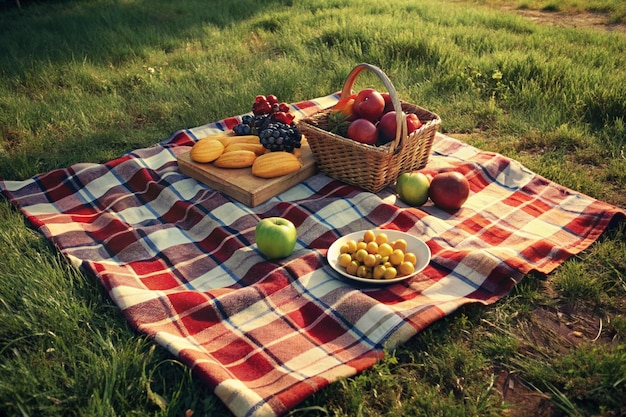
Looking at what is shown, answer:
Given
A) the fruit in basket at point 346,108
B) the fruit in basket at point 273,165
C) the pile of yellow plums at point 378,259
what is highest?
the fruit in basket at point 346,108

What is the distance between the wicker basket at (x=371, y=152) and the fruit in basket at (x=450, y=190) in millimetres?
320

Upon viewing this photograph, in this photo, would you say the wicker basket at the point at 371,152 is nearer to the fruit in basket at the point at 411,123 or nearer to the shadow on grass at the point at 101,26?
the fruit in basket at the point at 411,123

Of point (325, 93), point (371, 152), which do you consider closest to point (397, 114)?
point (371, 152)

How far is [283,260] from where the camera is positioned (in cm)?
313

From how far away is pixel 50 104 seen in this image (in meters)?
5.20

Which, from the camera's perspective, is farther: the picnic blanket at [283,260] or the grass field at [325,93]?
the picnic blanket at [283,260]

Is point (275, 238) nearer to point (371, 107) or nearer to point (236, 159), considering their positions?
point (236, 159)

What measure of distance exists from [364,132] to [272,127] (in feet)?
2.24

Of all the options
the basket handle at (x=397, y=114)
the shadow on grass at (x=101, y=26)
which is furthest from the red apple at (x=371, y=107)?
the shadow on grass at (x=101, y=26)

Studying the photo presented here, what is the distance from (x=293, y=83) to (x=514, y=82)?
2.17 meters

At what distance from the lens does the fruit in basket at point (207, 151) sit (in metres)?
3.92

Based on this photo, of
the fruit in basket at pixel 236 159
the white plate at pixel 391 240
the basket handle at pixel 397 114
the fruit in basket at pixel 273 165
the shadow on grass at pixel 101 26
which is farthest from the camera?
the shadow on grass at pixel 101 26

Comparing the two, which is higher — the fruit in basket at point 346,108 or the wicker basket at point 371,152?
the fruit in basket at point 346,108

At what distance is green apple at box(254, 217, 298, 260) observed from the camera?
3.02m
